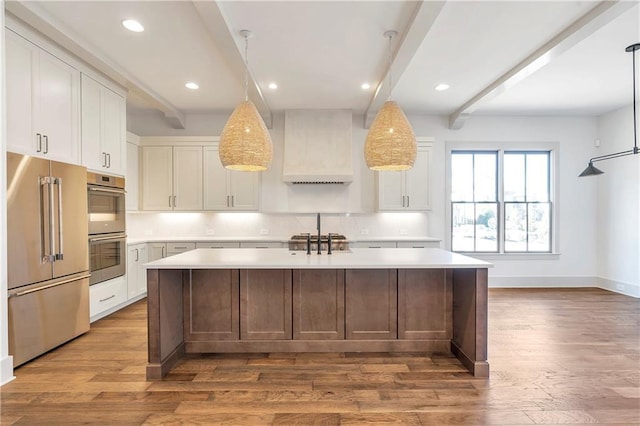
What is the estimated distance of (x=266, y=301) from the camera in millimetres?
3141

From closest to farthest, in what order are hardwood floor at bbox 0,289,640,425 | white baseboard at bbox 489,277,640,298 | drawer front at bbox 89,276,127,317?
hardwood floor at bbox 0,289,640,425 < drawer front at bbox 89,276,127,317 < white baseboard at bbox 489,277,640,298

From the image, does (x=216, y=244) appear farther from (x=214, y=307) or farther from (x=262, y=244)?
(x=214, y=307)

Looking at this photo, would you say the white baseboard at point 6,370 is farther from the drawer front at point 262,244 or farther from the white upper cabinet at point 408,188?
the white upper cabinet at point 408,188

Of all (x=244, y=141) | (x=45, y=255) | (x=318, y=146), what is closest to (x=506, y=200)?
(x=318, y=146)

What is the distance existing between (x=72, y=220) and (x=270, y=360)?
7.93ft

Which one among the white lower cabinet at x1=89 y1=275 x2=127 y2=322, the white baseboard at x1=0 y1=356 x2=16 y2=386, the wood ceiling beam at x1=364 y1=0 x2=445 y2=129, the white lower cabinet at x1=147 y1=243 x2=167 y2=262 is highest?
the wood ceiling beam at x1=364 y1=0 x2=445 y2=129

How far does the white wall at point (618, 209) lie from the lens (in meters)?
5.34

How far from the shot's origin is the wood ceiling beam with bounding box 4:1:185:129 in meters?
2.78

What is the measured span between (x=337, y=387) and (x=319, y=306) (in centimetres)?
75

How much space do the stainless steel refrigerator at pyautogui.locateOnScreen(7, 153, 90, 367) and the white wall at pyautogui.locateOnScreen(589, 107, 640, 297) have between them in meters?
7.56

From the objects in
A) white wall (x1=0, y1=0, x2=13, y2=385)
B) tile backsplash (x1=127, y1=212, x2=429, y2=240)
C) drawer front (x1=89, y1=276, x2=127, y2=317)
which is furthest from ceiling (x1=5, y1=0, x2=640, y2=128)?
drawer front (x1=89, y1=276, x2=127, y2=317)

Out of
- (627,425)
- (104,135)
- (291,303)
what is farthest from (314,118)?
(627,425)

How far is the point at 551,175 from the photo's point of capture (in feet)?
20.0

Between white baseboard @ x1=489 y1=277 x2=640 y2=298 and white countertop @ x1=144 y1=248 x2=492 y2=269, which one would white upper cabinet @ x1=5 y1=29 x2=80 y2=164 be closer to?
white countertop @ x1=144 y1=248 x2=492 y2=269
